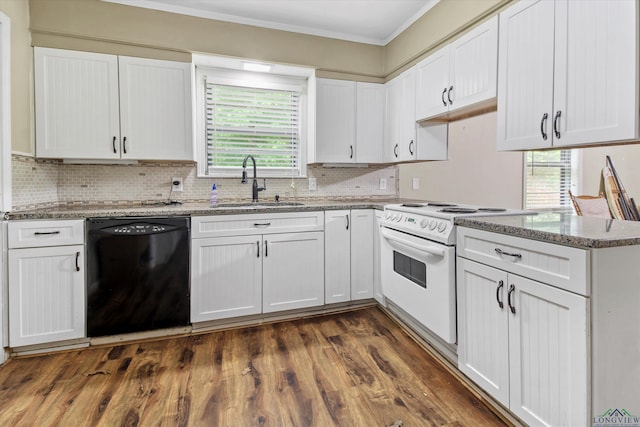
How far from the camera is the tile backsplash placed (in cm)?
242

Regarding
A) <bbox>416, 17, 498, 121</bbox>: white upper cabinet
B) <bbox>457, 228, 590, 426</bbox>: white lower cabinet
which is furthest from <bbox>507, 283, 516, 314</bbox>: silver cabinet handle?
<bbox>416, 17, 498, 121</bbox>: white upper cabinet

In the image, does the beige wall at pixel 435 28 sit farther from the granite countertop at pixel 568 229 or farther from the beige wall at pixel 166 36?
the granite countertop at pixel 568 229

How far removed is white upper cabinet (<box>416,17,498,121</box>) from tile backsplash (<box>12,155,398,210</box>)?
1.12 m

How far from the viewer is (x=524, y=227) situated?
56.7 inches

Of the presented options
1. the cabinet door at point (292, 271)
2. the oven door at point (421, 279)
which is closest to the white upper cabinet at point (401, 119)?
the oven door at point (421, 279)

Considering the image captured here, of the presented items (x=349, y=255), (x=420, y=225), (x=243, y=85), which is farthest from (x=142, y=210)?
(x=420, y=225)

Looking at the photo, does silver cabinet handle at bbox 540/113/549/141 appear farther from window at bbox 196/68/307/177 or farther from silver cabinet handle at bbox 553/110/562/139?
window at bbox 196/68/307/177

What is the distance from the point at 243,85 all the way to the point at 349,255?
1861 millimetres

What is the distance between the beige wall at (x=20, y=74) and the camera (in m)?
2.21

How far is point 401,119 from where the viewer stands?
10.2ft

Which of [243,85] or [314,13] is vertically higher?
[314,13]

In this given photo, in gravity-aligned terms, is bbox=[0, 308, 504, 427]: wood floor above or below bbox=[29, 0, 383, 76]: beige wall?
below

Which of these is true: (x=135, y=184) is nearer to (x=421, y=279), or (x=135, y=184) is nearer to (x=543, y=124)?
(x=421, y=279)

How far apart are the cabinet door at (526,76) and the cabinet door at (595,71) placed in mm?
51
